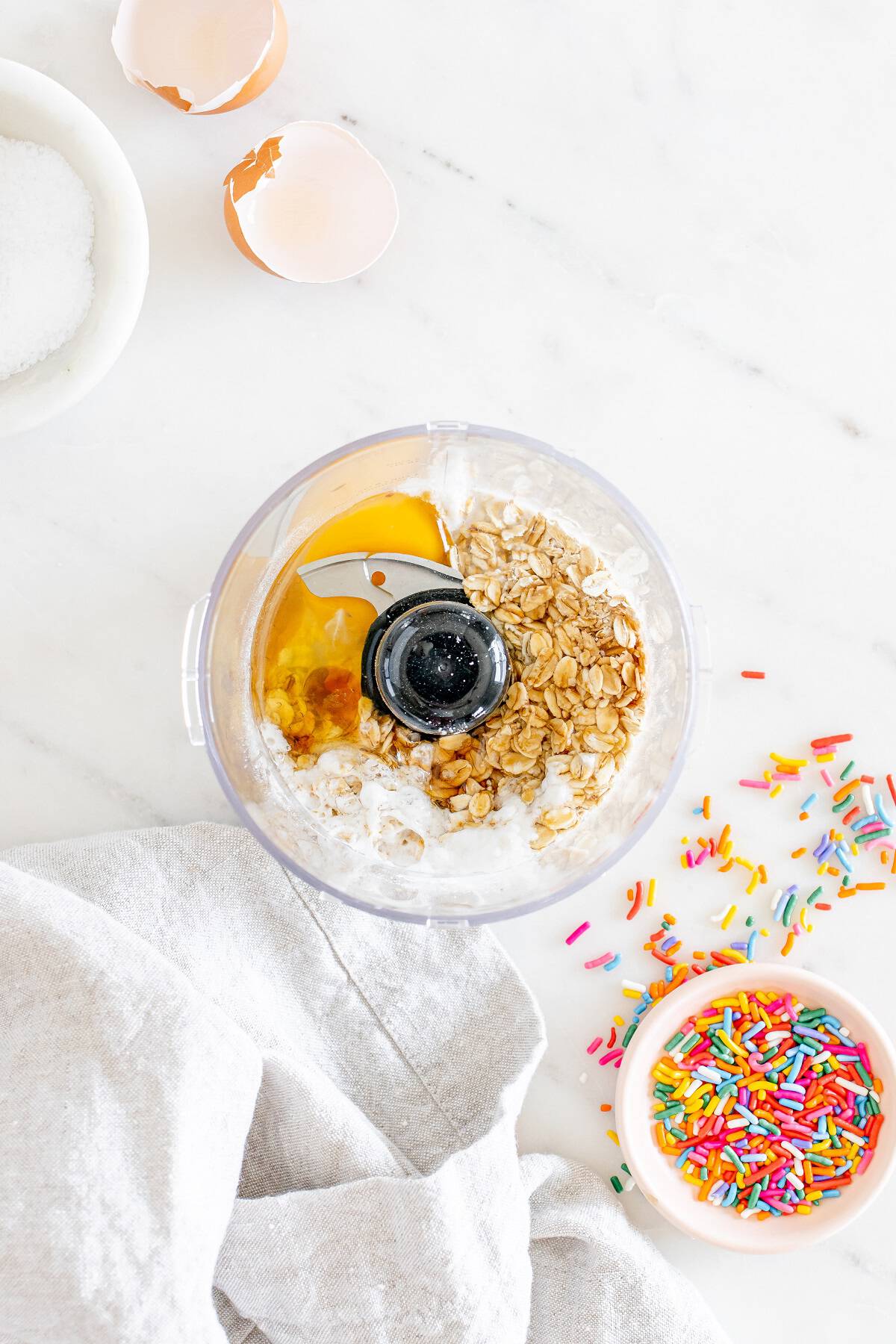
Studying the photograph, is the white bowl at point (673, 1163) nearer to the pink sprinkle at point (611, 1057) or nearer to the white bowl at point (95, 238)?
the pink sprinkle at point (611, 1057)

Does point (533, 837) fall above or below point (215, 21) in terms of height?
below

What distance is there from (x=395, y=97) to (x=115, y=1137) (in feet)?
3.13

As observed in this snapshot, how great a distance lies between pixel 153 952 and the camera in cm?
92

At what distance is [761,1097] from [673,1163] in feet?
0.35

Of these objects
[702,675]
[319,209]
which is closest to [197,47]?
[319,209]

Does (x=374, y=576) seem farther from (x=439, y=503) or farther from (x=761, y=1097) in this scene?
(x=761, y=1097)

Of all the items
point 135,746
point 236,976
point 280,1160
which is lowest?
point 280,1160

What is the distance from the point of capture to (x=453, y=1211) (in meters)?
0.90

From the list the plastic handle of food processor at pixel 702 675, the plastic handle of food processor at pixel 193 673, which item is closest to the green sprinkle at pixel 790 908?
the plastic handle of food processor at pixel 702 675

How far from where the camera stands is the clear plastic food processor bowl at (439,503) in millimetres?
879

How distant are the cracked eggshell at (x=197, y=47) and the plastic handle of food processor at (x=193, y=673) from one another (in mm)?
446

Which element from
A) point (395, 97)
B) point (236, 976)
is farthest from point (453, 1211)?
point (395, 97)

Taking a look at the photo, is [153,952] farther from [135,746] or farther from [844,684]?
[844,684]

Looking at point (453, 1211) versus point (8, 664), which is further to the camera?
point (8, 664)
